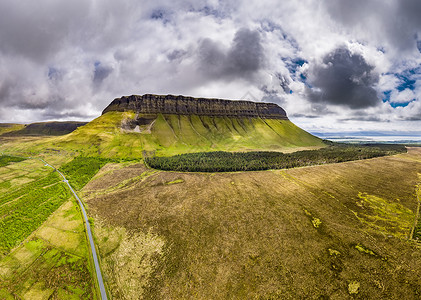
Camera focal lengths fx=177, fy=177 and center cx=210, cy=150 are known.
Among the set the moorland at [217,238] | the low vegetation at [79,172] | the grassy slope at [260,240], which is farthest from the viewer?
the low vegetation at [79,172]

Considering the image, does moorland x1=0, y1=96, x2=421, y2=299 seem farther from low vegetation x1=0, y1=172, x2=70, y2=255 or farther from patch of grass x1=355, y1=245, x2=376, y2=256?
low vegetation x1=0, y1=172, x2=70, y2=255

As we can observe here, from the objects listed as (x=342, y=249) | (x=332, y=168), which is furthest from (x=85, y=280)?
(x=332, y=168)

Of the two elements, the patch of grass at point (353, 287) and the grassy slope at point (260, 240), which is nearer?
the patch of grass at point (353, 287)

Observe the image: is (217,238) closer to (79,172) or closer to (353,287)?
(353,287)

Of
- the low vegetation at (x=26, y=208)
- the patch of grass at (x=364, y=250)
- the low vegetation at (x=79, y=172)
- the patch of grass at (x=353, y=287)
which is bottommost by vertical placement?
the patch of grass at (x=353, y=287)

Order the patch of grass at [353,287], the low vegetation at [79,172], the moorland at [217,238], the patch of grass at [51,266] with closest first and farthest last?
the patch of grass at [353,287]
the moorland at [217,238]
the patch of grass at [51,266]
the low vegetation at [79,172]

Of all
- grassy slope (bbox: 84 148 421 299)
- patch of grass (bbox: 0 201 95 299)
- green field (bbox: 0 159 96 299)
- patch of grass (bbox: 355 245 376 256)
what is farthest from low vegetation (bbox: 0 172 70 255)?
patch of grass (bbox: 355 245 376 256)

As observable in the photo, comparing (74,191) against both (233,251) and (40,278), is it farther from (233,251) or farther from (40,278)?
→ (233,251)

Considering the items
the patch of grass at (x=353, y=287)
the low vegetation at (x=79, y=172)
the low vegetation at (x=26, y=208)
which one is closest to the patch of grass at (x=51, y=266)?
the low vegetation at (x=26, y=208)

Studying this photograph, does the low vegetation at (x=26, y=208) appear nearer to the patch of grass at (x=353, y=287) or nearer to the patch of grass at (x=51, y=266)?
the patch of grass at (x=51, y=266)
